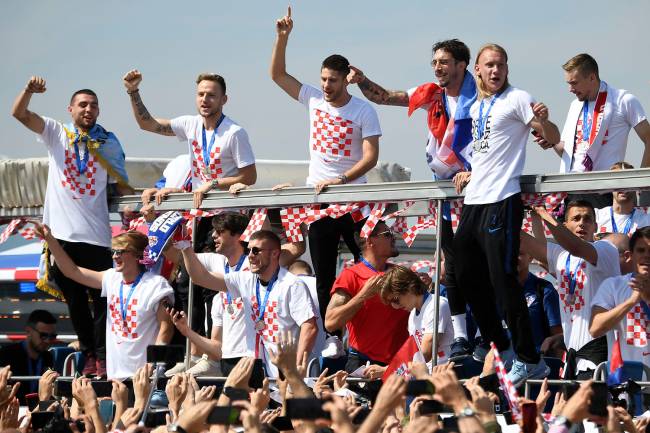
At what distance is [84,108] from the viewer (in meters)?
10.8

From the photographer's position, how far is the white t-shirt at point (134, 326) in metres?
9.95

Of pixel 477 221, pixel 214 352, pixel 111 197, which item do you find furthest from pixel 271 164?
pixel 477 221

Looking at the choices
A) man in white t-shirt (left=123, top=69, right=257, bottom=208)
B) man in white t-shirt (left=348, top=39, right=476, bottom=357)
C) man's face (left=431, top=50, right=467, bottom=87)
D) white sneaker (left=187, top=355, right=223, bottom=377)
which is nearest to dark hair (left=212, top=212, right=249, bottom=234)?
man in white t-shirt (left=123, top=69, right=257, bottom=208)

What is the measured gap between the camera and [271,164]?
706 inches

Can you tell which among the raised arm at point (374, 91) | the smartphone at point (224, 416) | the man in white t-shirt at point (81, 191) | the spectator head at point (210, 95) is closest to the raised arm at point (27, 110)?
the man in white t-shirt at point (81, 191)

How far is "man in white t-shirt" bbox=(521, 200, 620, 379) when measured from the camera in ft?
28.5

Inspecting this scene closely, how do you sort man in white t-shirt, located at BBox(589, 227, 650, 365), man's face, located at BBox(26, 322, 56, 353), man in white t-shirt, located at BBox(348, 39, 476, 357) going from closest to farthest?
1. man in white t-shirt, located at BBox(589, 227, 650, 365)
2. man in white t-shirt, located at BBox(348, 39, 476, 357)
3. man's face, located at BBox(26, 322, 56, 353)

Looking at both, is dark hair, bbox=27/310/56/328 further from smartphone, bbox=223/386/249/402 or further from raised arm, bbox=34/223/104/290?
smartphone, bbox=223/386/249/402

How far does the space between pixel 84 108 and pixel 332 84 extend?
215cm

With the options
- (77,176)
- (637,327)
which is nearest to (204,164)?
(77,176)

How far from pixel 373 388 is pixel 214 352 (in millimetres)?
2526

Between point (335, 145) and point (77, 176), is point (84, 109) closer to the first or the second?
point (77, 176)

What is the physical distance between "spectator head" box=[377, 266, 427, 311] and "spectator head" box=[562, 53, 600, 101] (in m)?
1.90

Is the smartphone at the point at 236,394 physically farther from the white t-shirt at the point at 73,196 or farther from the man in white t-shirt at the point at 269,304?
the white t-shirt at the point at 73,196
